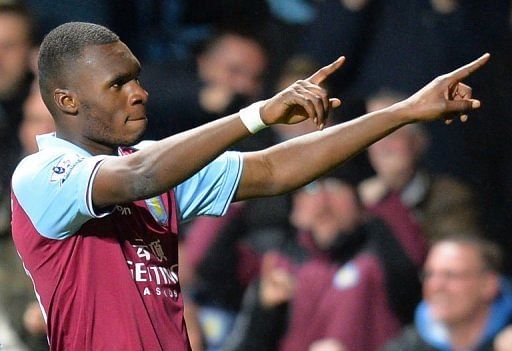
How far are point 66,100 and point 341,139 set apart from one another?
648 millimetres

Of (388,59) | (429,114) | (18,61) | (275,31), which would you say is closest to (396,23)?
(388,59)

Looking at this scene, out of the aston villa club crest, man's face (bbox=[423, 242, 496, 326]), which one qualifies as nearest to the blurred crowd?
man's face (bbox=[423, 242, 496, 326])

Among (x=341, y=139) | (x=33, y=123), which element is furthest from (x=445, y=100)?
(x=33, y=123)

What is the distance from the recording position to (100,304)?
2812mm

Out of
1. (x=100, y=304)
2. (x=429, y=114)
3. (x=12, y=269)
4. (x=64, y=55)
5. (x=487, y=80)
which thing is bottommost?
(x=12, y=269)

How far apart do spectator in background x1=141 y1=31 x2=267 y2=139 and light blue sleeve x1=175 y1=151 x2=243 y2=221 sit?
5.76 ft

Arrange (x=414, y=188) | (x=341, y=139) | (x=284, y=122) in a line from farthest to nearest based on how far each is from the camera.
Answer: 1. (x=414, y=188)
2. (x=341, y=139)
3. (x=284, y=122)

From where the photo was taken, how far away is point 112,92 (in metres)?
2.83

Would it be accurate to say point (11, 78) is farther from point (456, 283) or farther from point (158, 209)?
point (158, 209)

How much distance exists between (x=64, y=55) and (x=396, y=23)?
2.10 metres

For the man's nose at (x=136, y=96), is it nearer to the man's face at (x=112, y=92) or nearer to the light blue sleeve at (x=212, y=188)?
the man's face at (x=112, y=92)

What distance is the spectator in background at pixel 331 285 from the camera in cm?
462

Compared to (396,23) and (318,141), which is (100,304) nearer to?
(318,141)

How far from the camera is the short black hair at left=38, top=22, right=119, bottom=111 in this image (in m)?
2.84
